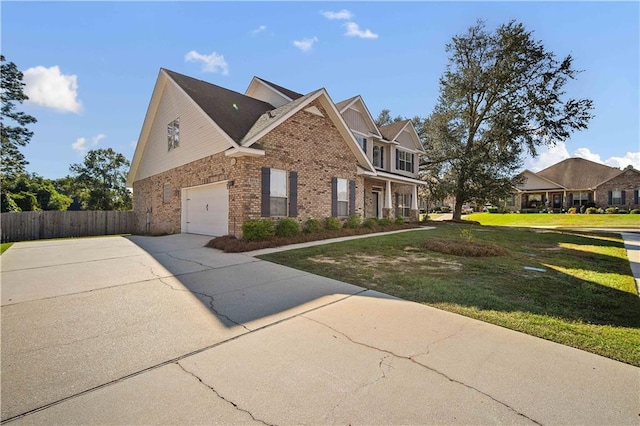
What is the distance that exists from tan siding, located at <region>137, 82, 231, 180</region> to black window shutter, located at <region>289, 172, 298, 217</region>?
2.70 metres

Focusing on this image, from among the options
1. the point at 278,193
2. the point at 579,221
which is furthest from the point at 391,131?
the point at 579,221

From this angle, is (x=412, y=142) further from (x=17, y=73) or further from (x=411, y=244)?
(x=17, y=73)

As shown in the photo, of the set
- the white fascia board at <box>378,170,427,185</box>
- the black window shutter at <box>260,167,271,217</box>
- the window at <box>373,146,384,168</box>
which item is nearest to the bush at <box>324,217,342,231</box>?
the black window shutter at <box>260,167,271,217</box>

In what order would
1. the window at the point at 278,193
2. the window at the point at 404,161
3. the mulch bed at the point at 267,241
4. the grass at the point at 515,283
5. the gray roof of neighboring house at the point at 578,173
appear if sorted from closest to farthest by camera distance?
1. the grass at the point at 515,283
2. the mulch bed at the point at 267,241
3. the window at the point at 278,193
4. the window at the point at 404,161
5. the gray roof of neighboring house at the point at 578,173

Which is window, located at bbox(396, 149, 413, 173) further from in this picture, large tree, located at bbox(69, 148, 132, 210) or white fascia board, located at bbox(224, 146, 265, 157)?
large tree, located at bbox(69, 148, 132, 210)

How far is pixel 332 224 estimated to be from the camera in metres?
13.0

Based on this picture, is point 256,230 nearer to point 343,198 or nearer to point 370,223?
point 343,198

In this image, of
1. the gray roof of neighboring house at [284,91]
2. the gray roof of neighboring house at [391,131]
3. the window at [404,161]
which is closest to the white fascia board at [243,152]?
the gray roof of neighboring house at [284,91]

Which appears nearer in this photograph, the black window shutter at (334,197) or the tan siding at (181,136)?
the tan siding at (181,136)

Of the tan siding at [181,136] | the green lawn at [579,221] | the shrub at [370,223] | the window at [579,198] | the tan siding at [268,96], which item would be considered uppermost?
the tan siding at [268,96]

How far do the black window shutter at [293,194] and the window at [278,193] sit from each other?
0.72 feet

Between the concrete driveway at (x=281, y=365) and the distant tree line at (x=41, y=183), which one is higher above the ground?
the distant tree line at (x=41, y=183)

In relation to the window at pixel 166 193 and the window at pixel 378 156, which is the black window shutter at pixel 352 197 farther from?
the window at pixel 166 193

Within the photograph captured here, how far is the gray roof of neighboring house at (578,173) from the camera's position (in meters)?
34.9
